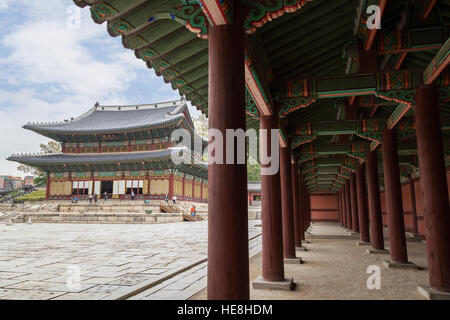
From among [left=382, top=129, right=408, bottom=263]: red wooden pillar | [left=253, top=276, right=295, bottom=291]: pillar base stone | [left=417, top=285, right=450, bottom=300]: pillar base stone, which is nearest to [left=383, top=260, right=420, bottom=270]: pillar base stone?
[left=382, top=129, right=408, bottom=263]: red wooden pillar

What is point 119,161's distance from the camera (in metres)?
30.9

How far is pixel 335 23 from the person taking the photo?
505 cm

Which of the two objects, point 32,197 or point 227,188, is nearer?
point 227,188

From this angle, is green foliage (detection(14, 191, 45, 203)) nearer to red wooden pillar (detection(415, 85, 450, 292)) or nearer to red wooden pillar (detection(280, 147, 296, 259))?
red wooden pillar (detection(280, 147, 296, 259))

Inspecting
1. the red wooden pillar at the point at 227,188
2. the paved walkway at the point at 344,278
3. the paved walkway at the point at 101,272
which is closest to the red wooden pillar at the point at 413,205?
the paved walkway at the point at 344,278

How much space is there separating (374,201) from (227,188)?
8.00 m

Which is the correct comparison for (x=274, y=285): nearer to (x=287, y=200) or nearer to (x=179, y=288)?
(x=179, y=288)

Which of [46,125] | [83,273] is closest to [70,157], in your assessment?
[46,125]

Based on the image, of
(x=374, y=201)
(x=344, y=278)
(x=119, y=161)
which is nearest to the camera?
(x=344, y=278)

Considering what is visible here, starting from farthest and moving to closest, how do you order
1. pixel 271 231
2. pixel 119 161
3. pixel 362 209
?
1. pixel 119 161
2. pixel 362 209
3. pixel 271 231

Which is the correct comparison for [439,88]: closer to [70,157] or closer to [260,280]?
[260,280]

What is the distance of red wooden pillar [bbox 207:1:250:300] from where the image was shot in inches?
107

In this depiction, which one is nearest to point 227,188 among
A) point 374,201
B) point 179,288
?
point 179,288
